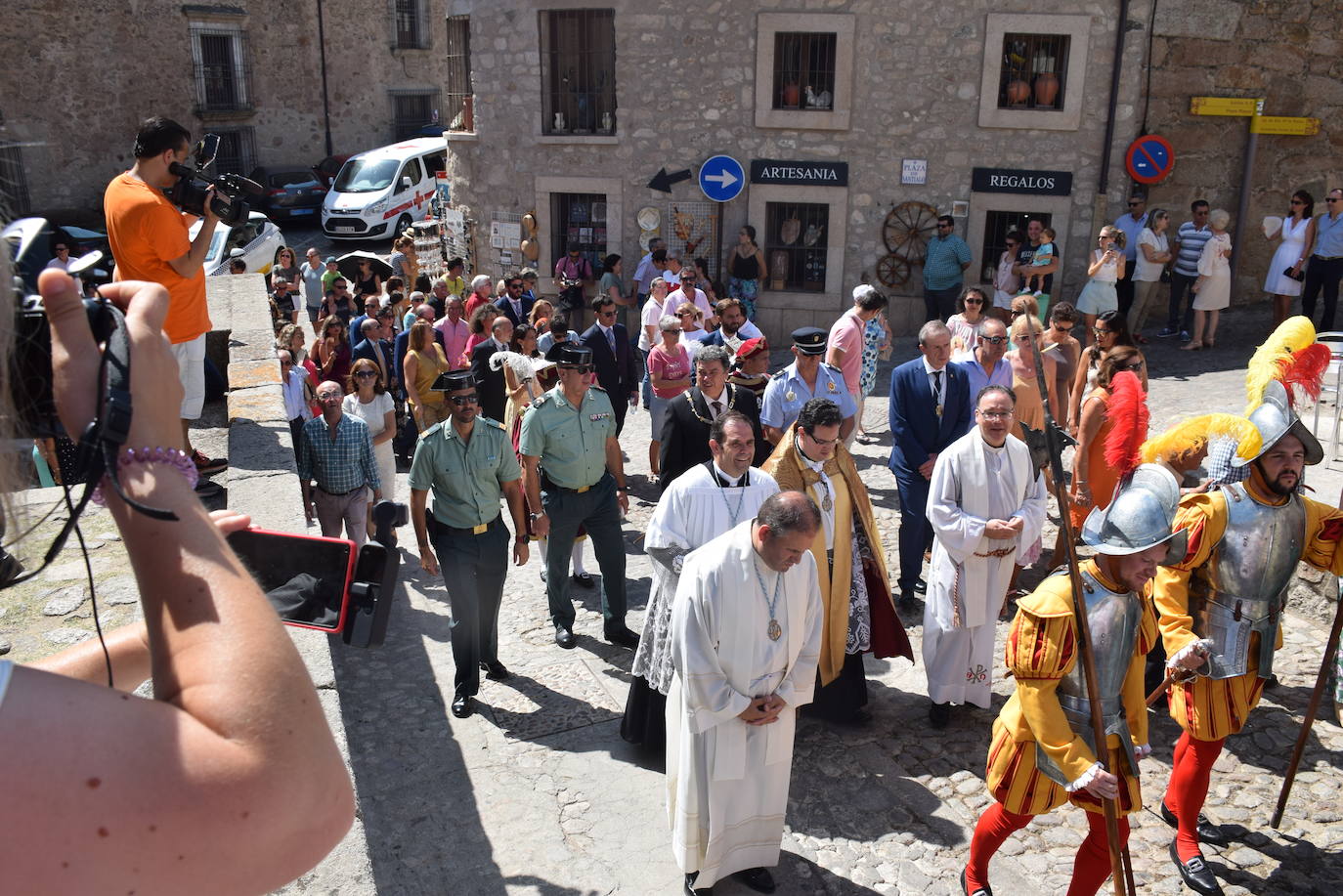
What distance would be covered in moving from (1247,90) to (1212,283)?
2.96m

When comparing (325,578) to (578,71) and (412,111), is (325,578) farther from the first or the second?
(412,111)

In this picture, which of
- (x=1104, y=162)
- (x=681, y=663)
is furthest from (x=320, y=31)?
(x=681, y=663)

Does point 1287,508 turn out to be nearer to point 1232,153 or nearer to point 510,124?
point 1232,153

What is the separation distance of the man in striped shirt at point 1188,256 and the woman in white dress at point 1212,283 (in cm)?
10

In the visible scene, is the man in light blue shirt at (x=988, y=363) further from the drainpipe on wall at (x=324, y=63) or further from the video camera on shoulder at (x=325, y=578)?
the drainpipe on wall at (x=324, y=63)

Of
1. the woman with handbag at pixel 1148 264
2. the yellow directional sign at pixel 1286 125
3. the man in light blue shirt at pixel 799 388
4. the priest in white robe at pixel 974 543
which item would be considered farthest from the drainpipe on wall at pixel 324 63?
the priest in white robe at pixel 974 543

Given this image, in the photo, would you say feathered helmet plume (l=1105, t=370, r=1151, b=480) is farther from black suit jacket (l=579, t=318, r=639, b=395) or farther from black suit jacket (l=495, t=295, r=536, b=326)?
black suit jacket (l=495, t=295, r=536, b=326)

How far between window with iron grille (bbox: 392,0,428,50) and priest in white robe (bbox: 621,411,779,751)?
31.7m

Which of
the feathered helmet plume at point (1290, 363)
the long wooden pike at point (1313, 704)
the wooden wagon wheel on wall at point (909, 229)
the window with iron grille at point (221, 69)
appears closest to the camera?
the long wooden pike at point (1313, 704)

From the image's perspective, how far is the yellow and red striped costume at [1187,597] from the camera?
16.7 ft

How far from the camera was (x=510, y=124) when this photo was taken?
58.7 ft

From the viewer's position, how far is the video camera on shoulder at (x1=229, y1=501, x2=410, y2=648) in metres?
2.50

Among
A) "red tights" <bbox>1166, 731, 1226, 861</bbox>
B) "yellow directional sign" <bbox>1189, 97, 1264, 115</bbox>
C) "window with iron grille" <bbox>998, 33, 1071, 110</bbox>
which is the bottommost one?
"red tights" <bbox>1166, 731, 1226, 861</bbox>

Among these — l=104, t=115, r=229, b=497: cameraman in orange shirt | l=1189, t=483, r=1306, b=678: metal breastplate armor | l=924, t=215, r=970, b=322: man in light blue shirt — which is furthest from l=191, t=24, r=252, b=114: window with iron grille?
l=1189, t=483, r=1306, b=678: metal breastplate armor
